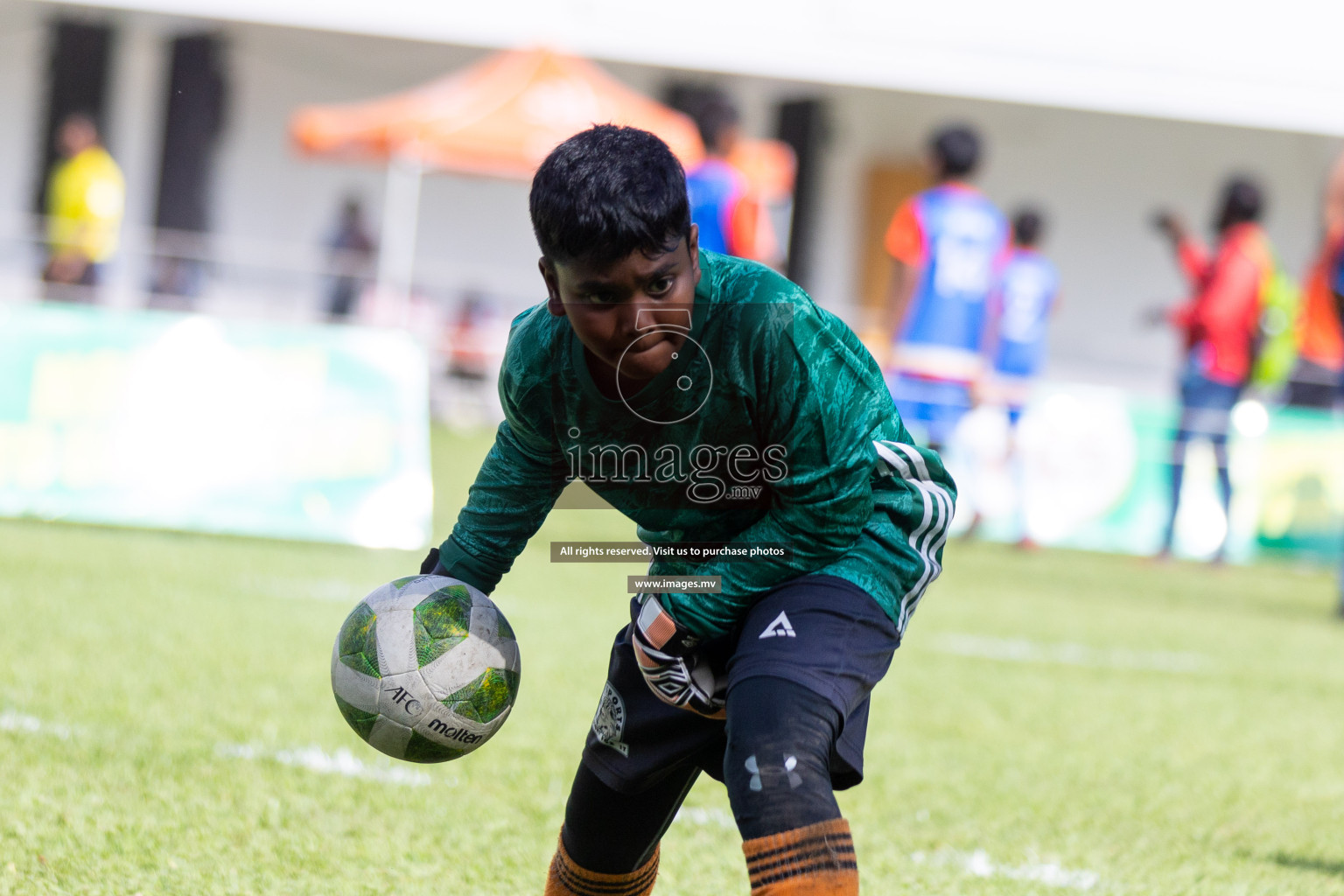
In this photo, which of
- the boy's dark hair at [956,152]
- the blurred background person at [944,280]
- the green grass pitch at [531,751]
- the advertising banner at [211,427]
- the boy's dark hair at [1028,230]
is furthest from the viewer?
the boy's dark hair at [1028,230]

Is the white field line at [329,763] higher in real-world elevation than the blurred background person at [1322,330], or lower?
lower

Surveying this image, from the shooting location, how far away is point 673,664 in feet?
7.91

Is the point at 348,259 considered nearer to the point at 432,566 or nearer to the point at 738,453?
the point at 432,566

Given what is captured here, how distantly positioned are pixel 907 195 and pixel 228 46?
920 centimetres

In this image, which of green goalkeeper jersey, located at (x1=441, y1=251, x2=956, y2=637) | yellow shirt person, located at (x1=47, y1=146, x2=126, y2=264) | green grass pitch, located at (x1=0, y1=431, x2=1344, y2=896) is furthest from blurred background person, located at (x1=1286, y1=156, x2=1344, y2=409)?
yellow shirt person, located at (x1=47, y1=146, x2=126, y2=264)

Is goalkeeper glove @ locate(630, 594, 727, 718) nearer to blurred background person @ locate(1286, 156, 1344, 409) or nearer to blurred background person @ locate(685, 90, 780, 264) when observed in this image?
blurred background person @ locate(685, 90, 780, 264)

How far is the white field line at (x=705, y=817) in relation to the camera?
12.6ft

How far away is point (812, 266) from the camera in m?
21.4

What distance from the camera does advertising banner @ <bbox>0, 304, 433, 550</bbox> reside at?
7762 mm

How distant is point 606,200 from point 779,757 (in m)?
0.82

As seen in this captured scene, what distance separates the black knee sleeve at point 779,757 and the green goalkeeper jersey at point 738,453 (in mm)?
215

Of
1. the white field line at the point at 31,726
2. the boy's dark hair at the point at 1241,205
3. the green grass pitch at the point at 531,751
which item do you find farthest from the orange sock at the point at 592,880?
the boy's dark hair at the point at 1241,205

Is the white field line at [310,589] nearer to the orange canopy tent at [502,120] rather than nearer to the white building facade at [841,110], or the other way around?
the orange canopy tent at [502,120]

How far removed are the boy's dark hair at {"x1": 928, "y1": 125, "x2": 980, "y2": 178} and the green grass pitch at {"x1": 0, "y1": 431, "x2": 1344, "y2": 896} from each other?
8.42 ft
